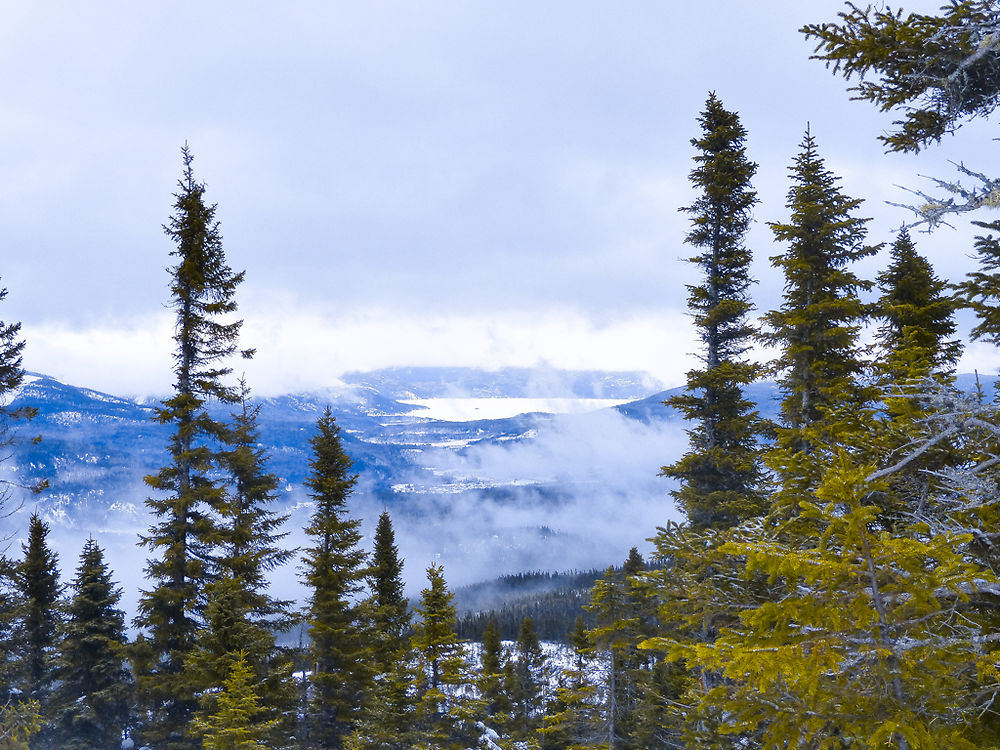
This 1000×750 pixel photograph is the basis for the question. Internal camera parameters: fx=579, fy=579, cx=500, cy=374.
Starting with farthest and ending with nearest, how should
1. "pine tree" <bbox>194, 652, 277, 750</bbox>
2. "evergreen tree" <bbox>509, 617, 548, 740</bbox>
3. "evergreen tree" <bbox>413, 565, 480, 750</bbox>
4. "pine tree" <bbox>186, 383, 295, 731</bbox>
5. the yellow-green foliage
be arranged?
"evergreen tree" <bbox>509, 617, 548, 740</bbox>, "evergreen tree" <bbox>413, 565, 480, 750</bbox>, "pine tree" <bbox>186, 383, 295, 731</bbox>, "pine tree" <bbox>194, 652, 277, 750</bbox>, the yellow-green foliage

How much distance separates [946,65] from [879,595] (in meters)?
5.69

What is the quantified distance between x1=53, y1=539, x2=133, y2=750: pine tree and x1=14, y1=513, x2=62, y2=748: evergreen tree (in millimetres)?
676

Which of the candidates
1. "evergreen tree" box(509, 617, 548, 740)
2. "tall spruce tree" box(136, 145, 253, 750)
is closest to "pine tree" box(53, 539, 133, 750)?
"tall spruce tree" box(136, 145, 253, 750)

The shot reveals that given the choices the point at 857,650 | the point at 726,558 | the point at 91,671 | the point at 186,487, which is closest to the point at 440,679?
the point at 186,487

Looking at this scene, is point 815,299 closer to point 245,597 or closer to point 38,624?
point 245,597

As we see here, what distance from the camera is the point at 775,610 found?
15.0ft

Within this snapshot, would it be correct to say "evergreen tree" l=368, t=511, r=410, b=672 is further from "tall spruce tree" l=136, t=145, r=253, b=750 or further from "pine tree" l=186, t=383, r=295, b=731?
"tall spruce tree" l=136, t=145, r=253, b=750

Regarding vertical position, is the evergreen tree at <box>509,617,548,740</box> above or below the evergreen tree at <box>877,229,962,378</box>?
below

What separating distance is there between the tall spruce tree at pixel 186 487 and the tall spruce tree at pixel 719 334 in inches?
608

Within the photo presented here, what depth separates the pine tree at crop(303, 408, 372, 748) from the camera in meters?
23.1

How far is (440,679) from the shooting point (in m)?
20.2

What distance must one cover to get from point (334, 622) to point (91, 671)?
44.7 feet

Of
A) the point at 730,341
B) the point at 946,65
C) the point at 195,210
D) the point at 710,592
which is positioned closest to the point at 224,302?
the point at 195,210

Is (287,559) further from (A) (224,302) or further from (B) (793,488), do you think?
(B) (793,488)
